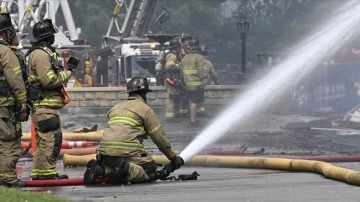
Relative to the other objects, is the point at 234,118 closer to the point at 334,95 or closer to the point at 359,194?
the point at 359,194

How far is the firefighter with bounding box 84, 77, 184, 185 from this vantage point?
10.2 m

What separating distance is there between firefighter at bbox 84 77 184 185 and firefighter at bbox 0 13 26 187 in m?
0.70

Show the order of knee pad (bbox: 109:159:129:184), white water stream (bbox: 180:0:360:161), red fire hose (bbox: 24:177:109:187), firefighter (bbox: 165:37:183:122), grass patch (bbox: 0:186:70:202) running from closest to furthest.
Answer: grass patch (bbox: 0:186:70:202), knee pad (bbox: 109:159:129:184), red fire hose (bbox: 24:177:109:187), white water stream (bbox: 180:0:360:161), firefighter (bbox: 165:37:183:122)

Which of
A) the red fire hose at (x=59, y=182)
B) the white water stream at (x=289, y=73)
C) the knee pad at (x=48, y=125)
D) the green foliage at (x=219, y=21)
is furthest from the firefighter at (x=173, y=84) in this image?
the green foliage at (x=219, y=21)

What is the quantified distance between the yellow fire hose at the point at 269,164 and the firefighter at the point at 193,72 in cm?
749

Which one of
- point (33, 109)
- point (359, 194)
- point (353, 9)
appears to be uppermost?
point (353, 9)

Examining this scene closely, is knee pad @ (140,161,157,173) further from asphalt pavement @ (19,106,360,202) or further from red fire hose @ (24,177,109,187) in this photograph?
red fire hose @ (24,177,109,187)

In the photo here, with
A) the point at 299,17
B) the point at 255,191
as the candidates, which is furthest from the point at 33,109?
the point at 299,17

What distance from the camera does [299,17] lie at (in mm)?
56312

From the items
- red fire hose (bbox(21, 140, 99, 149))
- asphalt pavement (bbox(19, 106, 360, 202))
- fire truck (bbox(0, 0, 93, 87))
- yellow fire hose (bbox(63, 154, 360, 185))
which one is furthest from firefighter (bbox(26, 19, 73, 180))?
fire truck (bbox(0, 0, 93, 87))

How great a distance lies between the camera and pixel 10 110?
10.3 meters

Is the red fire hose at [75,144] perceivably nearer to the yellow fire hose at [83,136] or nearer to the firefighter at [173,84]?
the yellow fire hose at [83,136]

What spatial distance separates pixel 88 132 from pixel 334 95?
8153 mm

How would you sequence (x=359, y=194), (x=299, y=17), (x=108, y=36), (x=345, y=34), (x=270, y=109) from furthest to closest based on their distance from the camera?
(x=299, y=17), (x=108, y=36), (x=270, y=109), (x=345, y=34), (x=359, y=194)
